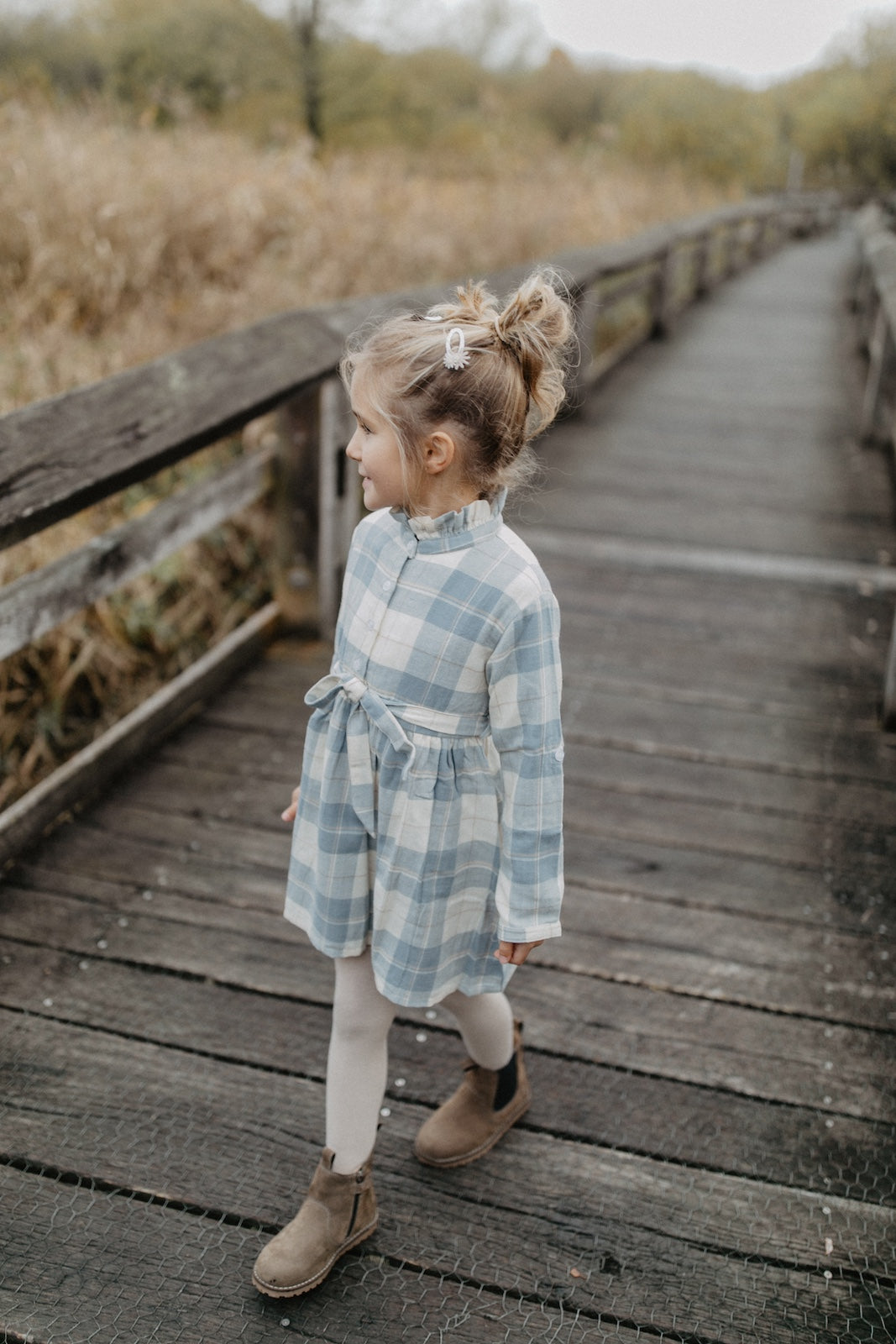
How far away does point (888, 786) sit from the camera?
9.54ft

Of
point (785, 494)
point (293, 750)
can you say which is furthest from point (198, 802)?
point (785, 494)

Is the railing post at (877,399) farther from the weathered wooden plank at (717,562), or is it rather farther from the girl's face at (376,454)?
the girl's face at (376,454)

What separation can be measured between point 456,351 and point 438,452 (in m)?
0.13

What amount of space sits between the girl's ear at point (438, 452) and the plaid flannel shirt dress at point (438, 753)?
0.08 meters

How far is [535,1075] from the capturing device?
6.44 ft

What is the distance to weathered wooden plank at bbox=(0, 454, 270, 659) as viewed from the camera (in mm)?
2232

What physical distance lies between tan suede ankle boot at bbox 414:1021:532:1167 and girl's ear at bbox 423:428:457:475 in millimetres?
991

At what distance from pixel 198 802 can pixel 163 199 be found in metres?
4.01

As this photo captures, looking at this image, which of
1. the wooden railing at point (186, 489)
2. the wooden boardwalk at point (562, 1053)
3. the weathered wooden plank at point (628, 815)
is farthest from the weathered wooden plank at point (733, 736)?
the wooden railing at point (186, 489)

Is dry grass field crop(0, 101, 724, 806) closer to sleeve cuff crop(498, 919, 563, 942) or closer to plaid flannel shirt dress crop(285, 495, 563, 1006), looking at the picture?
plaid flannel shirt dress crop(285, 495, 563, 1006)

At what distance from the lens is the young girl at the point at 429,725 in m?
1.39

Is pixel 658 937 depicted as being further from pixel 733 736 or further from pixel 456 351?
pixel 456 351

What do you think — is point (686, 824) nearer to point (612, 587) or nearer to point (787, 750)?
point (787, 750)

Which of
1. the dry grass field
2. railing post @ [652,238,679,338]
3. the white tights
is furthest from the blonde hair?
railing post @ [652,238,679,338]
